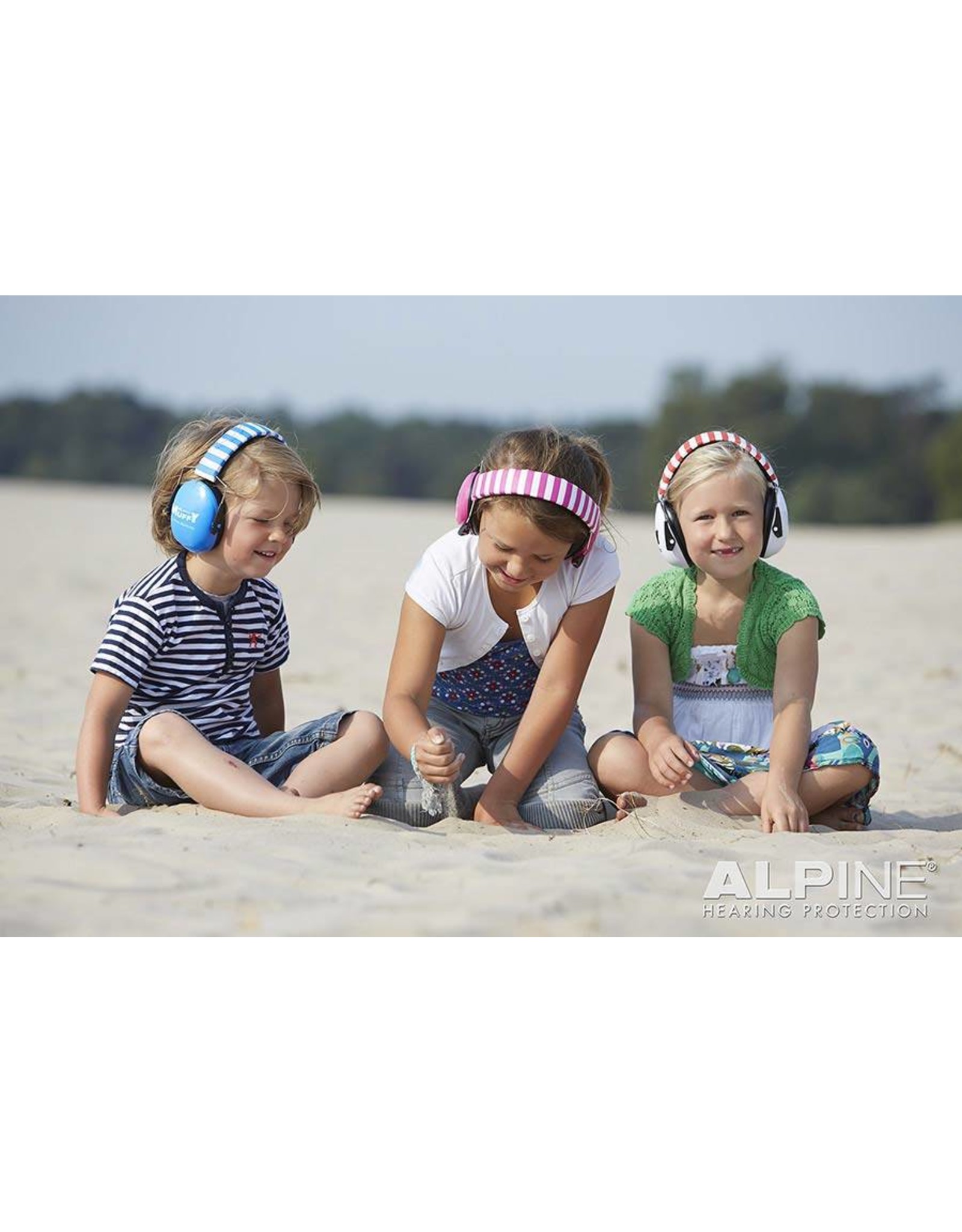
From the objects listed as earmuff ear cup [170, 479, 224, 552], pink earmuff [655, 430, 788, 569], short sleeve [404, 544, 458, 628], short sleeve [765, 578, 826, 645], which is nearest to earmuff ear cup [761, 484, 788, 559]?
pink earmuff [655, 430, 788, 569]

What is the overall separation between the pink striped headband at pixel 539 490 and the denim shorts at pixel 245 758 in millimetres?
815

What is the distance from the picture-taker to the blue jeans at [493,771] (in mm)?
3666

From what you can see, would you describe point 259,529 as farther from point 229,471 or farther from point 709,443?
point 709,443

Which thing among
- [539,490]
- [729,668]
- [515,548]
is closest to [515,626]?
[515,548]

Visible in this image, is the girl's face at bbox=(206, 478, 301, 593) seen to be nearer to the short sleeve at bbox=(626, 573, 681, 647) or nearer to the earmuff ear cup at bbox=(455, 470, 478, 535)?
the earmuff ear cup at bbox=(455, 470, 478, 535)

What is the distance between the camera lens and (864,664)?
25.7 ft

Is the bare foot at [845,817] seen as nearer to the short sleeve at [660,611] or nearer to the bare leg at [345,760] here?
the short sleeve at [660,611]

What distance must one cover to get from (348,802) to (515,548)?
0.81 m

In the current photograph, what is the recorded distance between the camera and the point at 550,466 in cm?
345

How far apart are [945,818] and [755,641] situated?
92 centimetres

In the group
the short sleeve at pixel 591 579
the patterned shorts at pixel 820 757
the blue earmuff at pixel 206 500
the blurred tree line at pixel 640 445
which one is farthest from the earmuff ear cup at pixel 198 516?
the blurred tree line at pixel 640 445

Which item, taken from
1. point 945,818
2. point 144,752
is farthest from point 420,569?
point 945,818

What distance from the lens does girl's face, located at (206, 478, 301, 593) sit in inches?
143

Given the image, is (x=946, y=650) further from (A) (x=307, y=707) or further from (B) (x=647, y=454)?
(B) (x=647, y=454)
